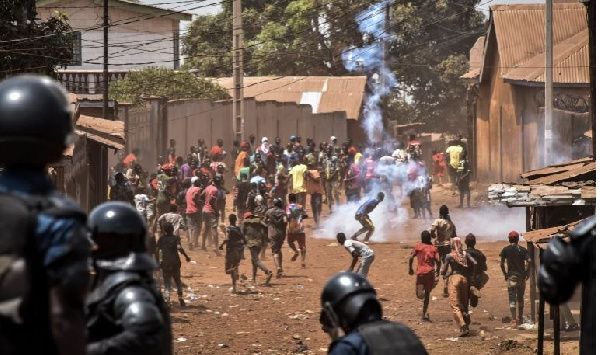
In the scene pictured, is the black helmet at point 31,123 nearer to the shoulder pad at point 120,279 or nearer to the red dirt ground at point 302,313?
the shoulder pad at point 120,279

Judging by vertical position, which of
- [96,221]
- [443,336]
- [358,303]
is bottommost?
[443,336]

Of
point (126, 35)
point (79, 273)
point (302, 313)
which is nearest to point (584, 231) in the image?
point (79, 273)

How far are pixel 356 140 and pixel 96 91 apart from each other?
9.36 m

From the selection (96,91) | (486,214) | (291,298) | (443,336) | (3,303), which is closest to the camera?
(3,303)

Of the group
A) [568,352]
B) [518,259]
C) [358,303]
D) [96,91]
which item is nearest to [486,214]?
[518,259]

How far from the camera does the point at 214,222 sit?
2494 centimetres

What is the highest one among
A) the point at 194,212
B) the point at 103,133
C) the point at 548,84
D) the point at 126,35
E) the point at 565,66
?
the point at 126,35

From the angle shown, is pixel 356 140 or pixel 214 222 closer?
pixel 214 222

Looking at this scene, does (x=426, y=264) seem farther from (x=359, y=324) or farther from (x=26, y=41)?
(x=359, y=324)

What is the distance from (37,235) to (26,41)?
18272 millimetres

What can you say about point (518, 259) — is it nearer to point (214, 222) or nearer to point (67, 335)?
point (214, 222)

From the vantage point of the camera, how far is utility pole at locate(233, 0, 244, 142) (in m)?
37.0

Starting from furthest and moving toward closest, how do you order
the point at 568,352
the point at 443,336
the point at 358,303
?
the point at 443,336 < the point at 568,352 < the point at 358,303

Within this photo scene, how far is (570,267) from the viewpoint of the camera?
13.3 ft
